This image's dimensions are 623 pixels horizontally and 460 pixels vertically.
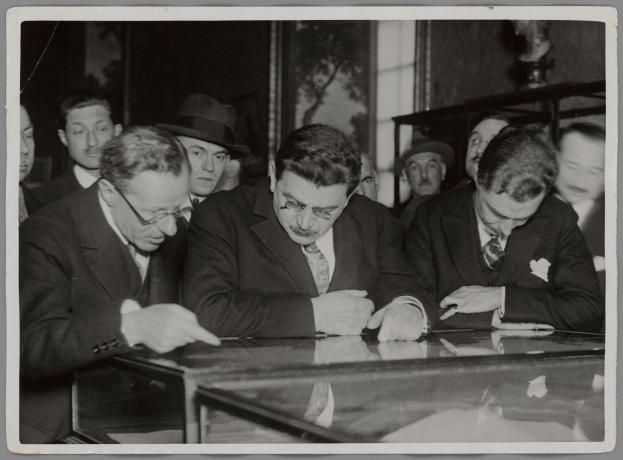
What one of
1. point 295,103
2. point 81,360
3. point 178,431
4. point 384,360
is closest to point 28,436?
point 81,360

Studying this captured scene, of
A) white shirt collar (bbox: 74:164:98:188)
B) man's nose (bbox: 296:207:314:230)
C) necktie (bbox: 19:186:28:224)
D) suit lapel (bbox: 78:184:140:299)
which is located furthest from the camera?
white shirt collar (bbox: 74:164:98:188)

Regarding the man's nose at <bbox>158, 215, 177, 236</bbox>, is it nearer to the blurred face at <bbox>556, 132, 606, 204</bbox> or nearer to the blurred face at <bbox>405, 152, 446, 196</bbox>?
the blurred face at <bbox>556, 132, 606, 204</bbox>

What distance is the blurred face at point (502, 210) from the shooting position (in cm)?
284

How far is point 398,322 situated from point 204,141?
58.7 inches

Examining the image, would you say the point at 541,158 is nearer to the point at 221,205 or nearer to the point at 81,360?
the point at 221,205

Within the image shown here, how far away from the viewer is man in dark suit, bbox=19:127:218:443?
6.39 ft

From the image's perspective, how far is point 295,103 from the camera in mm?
7387

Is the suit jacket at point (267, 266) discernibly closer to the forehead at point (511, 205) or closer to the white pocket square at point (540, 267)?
the forehead at point (511, 205)

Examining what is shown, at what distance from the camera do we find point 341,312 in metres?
2.51

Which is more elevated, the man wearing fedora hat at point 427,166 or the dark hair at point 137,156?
the man wearing fedora hat at point 427,166

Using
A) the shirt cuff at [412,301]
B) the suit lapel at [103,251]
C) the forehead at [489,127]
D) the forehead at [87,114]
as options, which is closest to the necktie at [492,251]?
the shirt cuff at [412,301]

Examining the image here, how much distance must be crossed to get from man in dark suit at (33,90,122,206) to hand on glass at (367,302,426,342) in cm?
149

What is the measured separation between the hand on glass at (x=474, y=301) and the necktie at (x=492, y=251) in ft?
0.54

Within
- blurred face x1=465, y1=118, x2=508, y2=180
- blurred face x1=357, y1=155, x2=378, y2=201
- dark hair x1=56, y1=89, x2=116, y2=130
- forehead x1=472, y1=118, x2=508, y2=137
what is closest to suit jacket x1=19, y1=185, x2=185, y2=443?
dark hair x1=56, y1=89, x2=116, y2=130
